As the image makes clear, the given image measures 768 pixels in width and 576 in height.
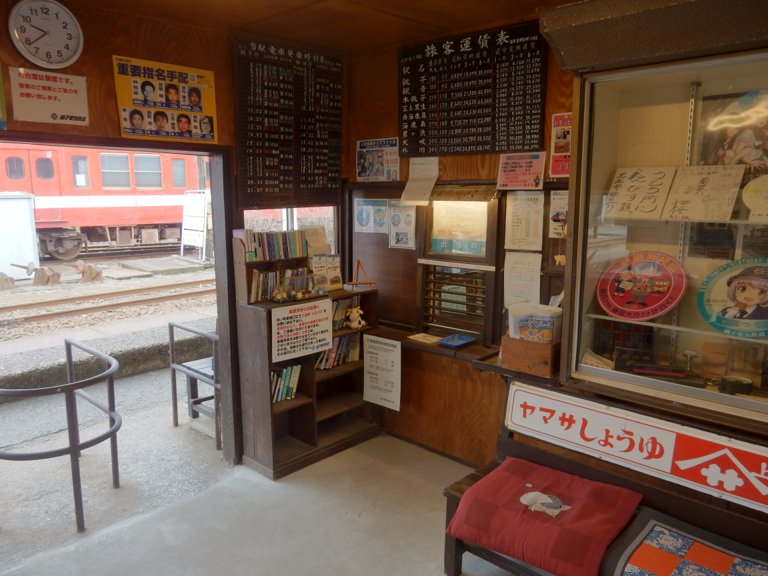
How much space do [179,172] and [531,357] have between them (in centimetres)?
975

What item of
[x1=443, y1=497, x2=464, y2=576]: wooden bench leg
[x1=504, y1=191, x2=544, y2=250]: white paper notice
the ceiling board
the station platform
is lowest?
[x1=443, y1=497, x2=464, y2=576]: wooden bench leg

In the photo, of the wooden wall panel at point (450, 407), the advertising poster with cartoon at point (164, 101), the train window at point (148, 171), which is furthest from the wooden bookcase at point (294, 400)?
the train window at point (148, 171)

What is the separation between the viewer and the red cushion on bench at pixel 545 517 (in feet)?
6.66

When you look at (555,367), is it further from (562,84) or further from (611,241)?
(562,84)

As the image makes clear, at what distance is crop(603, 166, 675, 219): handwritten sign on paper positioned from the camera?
7.72ft

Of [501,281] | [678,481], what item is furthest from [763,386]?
[501,281]

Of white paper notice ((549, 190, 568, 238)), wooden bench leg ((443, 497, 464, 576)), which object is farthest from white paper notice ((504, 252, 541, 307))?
wooden bench leg ((443, 497, 464, 576))

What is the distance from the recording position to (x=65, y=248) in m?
9.70

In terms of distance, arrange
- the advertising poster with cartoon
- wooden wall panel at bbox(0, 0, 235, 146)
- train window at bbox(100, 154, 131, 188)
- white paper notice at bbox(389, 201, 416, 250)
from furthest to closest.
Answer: train window at bbox(100, 154, 131, 188) < white paper notice at bbox(389, 201, 416, 250) < the advertising poster with cartoon < wooden wall panel at bbox(0, 0, 235, 146)

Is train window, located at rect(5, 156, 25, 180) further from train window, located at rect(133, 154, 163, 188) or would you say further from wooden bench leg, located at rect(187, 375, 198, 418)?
wooden bench leg, located at rect(187, 375, 198, 418)

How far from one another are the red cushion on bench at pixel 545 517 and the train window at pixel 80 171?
9.40m

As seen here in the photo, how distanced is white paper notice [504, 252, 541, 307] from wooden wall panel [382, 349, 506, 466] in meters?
0.49

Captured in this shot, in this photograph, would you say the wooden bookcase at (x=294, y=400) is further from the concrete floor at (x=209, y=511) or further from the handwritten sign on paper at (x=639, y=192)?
the handwritten sign on paper at (x=639, y=192)

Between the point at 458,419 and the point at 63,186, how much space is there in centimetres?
865
